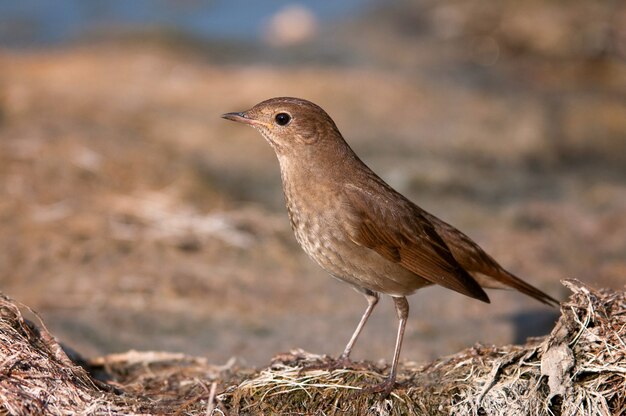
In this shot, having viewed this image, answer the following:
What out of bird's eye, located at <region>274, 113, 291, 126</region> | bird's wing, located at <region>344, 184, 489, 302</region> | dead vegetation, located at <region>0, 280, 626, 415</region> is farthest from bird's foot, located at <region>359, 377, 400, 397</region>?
bird's eye, located at <region>274, 113, 291, 126</region>

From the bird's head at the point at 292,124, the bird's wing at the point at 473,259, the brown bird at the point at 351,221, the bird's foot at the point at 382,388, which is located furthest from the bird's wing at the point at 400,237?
the bird's foot at the point at 382,388

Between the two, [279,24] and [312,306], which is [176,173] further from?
[279,24]

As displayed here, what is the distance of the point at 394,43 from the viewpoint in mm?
12867

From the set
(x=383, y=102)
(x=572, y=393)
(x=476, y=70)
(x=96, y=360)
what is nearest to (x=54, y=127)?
(x=383, y=102)

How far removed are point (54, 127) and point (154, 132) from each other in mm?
1045

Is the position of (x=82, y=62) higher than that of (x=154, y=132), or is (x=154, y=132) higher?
(x=82, y=62)

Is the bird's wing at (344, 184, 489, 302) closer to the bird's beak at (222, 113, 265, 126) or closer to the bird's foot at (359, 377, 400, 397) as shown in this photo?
the bird's beak at (222, 113, 265, 126)

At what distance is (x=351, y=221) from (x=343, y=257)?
0.61 ft

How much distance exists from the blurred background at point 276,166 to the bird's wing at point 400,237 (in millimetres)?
870

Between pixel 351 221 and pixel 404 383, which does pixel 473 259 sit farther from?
pixel 404 383

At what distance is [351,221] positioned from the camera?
475 cm

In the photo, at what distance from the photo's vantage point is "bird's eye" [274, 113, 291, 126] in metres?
5.03

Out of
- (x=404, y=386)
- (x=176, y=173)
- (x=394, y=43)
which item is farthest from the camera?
(x=394, y=43)

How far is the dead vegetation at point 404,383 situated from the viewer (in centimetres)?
389
